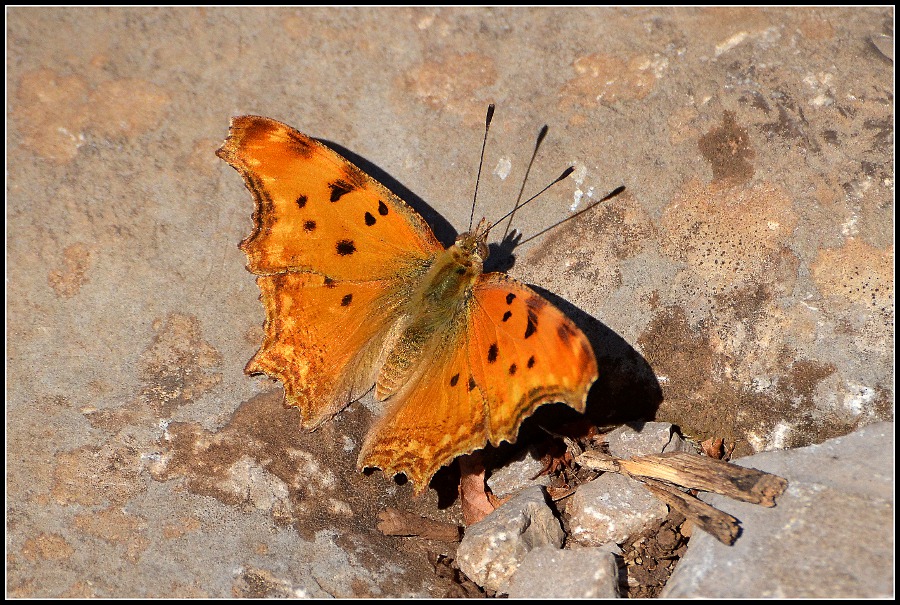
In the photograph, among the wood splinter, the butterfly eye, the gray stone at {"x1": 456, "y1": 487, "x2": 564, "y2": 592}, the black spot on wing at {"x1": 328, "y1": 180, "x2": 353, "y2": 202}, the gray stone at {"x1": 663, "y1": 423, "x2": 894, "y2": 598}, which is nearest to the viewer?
the gray stone at {"x1": 663, "y1": 423, "x2": 894, "y2": 598}

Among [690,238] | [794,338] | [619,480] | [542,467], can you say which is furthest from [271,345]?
[794,338]

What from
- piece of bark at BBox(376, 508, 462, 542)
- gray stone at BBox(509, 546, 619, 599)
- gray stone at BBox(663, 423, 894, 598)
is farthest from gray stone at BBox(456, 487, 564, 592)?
gray stone at BBox(663, 423, 894, 598)

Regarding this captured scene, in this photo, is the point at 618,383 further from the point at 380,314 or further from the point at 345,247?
the point at 345,247

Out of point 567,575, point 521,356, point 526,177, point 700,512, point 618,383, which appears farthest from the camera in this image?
point 526,177

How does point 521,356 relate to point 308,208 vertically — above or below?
below

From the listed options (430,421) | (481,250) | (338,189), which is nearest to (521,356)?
(430,421)

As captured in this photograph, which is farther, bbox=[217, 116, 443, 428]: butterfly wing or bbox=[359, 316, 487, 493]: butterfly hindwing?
bbox=[217, 116, 443, 428]: butterfly wing

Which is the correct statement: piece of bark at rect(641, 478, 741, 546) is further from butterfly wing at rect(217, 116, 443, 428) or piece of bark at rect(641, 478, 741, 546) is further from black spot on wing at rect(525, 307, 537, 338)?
butterfly wing at rect(217, 116, 443, 428)
